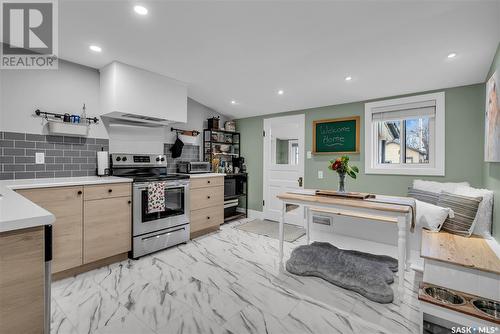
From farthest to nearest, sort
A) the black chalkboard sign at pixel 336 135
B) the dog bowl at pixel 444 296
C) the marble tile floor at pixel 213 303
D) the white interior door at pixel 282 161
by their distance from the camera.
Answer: the white interior door at pixel 282 161 → the black chalkboard sign at pixel 336 135 → the marble tile floor at pixel 213 303 → the dog bowl at pixel 444 296

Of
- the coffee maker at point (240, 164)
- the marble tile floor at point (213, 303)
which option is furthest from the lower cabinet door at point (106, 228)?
the coffee maker at point (240, 164)

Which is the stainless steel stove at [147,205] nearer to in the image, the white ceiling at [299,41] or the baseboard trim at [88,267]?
the baseboard trim at [88,267]

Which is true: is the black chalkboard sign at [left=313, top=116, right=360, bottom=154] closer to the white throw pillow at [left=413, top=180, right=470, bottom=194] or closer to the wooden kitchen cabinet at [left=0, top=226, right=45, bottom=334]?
the white throw pillow at [left=413, top=180, right=470, bottom=194]

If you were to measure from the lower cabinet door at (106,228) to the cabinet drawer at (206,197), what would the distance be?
3.15 feet

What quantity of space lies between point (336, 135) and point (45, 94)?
393 centimetres

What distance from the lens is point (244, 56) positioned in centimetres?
268

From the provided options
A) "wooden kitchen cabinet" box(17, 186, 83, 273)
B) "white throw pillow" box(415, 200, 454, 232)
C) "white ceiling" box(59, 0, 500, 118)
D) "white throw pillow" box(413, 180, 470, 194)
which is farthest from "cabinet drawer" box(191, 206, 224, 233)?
"white throw pillow" box(413, 180, 470, 194)

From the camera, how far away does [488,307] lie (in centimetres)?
150

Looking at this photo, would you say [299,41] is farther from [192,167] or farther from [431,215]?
[192,167]

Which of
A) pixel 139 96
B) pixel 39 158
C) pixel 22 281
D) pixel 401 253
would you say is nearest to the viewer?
pixel 22 281

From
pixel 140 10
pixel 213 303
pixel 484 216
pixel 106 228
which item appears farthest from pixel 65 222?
pixel 484 216

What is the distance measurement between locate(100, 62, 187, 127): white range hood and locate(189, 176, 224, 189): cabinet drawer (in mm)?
944

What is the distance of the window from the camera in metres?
2.98

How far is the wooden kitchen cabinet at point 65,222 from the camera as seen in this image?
2.17 meters
